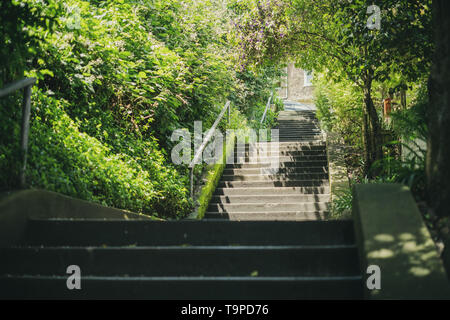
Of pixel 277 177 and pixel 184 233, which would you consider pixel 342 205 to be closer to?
pixel 277 177

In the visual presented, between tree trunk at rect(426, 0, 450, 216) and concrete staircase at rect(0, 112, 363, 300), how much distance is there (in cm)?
69

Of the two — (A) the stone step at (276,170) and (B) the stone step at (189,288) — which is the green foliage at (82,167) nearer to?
(B) the stone step at (189,288)

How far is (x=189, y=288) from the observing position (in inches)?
110

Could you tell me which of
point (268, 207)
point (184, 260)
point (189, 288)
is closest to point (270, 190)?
point (268, 207)

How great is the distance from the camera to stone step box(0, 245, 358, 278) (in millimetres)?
2959

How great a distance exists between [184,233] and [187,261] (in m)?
0.37

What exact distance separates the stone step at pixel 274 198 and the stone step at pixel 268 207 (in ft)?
0.61

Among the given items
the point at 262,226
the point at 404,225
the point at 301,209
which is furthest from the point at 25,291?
the point at 301,209

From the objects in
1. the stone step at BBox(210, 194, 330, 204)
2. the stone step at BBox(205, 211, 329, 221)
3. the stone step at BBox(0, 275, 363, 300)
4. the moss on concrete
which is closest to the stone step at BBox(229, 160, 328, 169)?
the moss on concrete

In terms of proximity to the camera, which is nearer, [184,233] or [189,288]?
[189,288]

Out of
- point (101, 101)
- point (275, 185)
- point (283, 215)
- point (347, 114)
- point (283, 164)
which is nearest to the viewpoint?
point (101, 101)

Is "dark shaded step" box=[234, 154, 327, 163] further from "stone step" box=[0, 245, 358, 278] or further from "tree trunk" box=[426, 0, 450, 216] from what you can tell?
"stone step" box=[0, 245, 358, 278]

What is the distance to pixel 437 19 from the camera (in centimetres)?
325

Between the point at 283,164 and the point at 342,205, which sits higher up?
the point at 283,164
